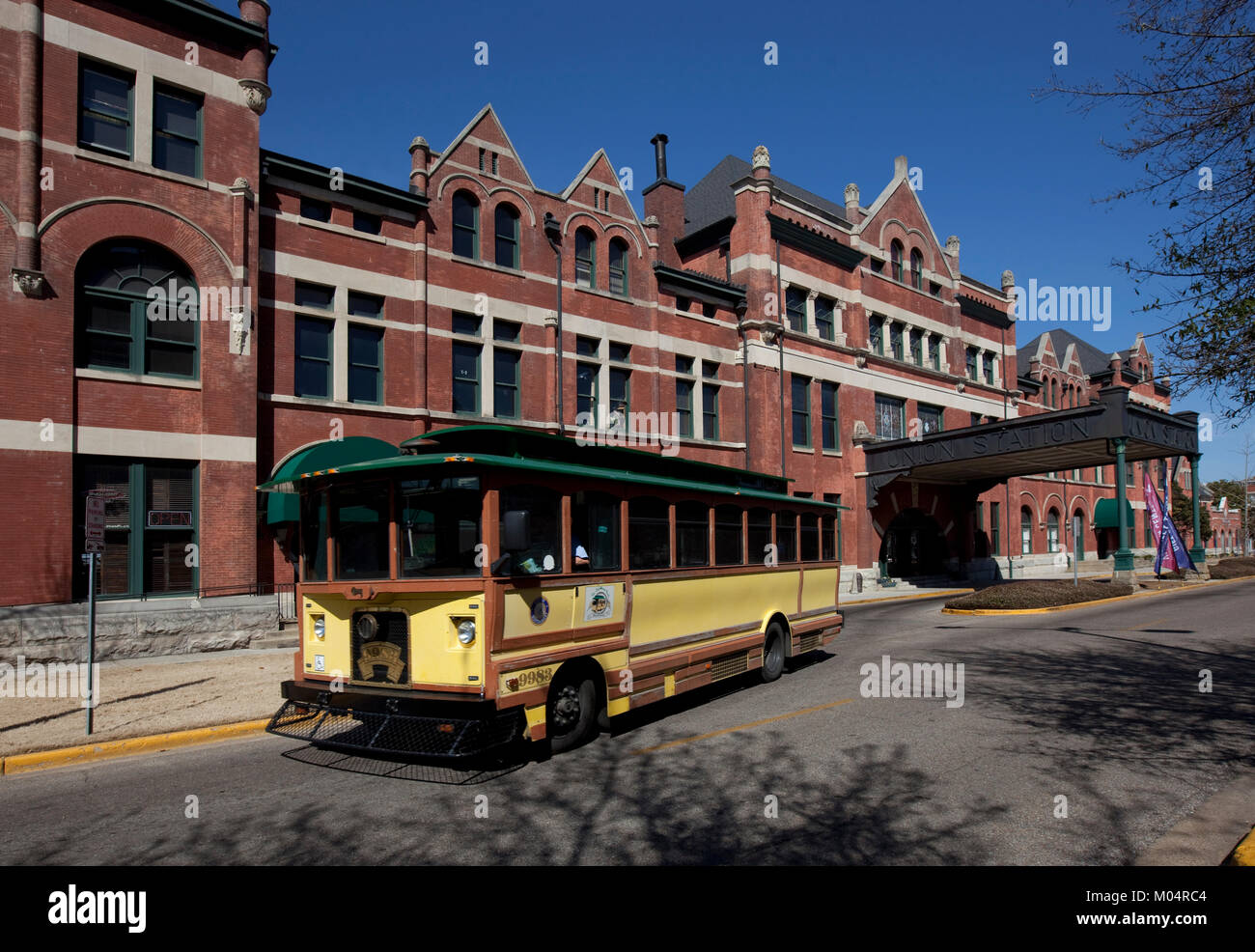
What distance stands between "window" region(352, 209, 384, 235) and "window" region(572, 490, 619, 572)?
14.7 metres

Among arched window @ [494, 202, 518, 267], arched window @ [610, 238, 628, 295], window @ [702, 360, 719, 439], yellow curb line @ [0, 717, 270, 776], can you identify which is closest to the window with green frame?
yellow curb line @ [0, 717, 270, 776]

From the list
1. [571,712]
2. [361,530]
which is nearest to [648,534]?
[571,712]

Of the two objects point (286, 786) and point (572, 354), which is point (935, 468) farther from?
point (286, 786)

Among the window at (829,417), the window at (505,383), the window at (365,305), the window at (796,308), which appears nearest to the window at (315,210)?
the window at (365,305)

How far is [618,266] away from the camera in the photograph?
84.8 ft

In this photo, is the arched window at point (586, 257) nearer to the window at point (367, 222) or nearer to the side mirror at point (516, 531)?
the window at point (367, 222)

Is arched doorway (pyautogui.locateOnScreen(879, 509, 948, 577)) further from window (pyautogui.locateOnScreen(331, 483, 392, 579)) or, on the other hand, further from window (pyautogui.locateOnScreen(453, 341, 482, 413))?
window (pyautogui.locateOnScreen(331, 483, 392, 579))

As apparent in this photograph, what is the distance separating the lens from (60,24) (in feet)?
49.8

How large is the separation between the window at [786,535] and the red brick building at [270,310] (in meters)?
9.26

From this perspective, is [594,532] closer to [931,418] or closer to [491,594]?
[491,594]

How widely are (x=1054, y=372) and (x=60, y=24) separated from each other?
52.3m

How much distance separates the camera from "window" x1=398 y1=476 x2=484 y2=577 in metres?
7.20
